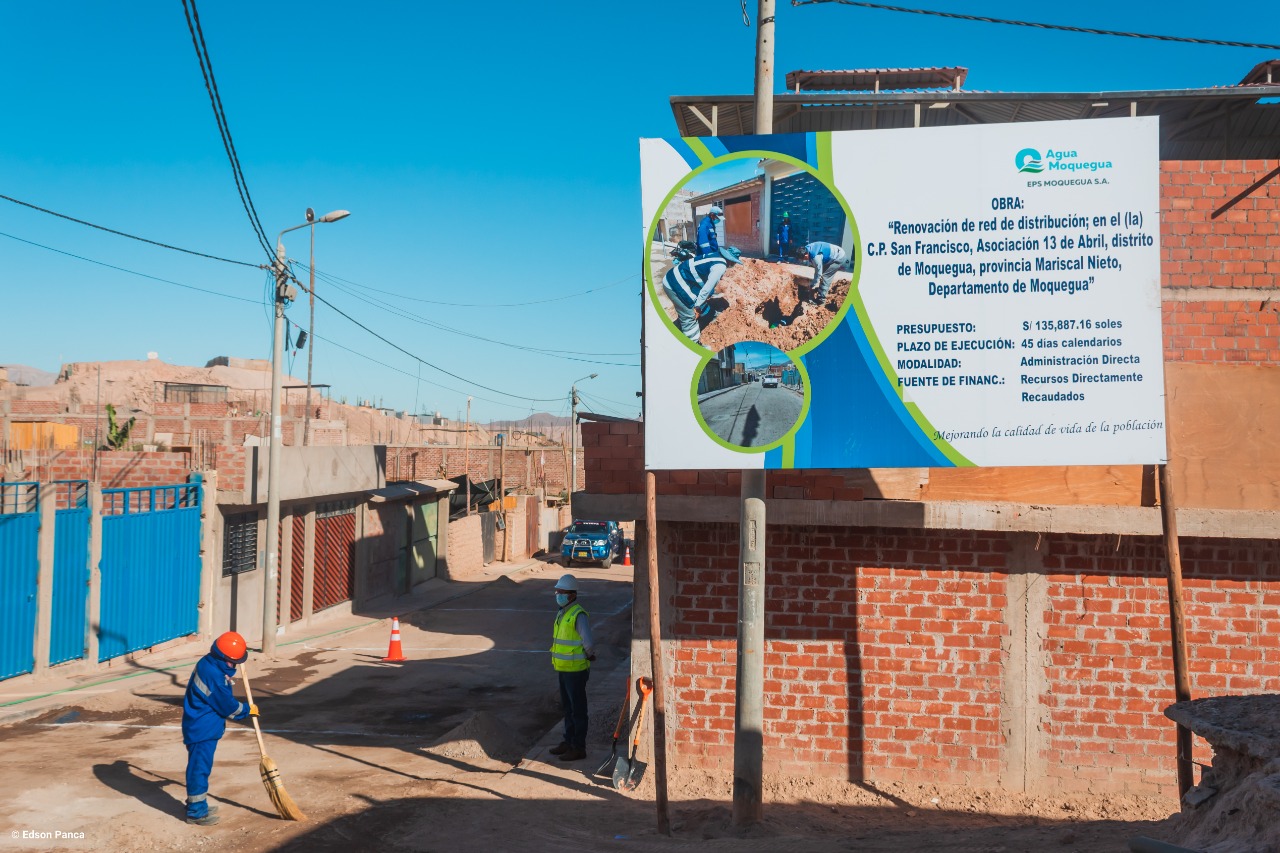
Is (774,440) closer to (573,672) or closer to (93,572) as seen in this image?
(573,672)

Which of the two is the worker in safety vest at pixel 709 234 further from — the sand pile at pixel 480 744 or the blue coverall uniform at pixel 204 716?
the sand pile at pixel 480 744

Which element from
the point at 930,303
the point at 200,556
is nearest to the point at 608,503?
the point at 930,303

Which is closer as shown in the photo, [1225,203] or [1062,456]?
[1062,456]

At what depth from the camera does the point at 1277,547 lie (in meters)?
8.07

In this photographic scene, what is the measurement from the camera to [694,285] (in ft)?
24.0

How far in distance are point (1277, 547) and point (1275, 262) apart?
251cm

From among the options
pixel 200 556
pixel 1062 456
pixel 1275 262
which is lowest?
pixel 200 556

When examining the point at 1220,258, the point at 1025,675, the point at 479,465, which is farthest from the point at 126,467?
the point at 479,465

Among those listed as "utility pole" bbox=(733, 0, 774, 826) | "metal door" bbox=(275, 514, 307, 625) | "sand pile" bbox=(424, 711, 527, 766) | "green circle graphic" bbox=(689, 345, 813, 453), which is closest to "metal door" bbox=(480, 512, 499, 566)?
"metal door" bbox=(275, 514, 307, 625)

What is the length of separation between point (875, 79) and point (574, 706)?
8.43 m

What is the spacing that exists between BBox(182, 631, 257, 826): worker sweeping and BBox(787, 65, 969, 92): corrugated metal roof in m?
8.96

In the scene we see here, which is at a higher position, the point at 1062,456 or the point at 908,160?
the point at 908,160

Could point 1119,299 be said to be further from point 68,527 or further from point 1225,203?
point 68,527

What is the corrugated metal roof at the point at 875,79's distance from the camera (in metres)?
11.9
